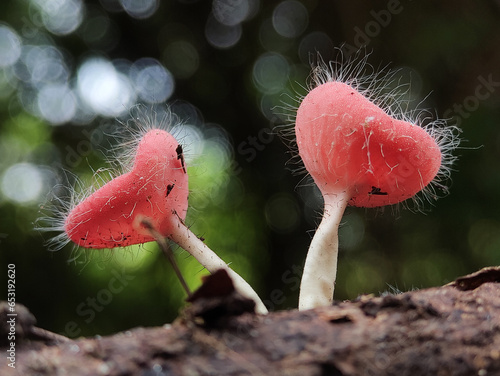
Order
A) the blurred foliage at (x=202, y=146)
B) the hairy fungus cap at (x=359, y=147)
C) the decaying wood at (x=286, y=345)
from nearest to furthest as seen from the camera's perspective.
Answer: the decaying wood at (x=286, y=345)
the hairy fungus cap at (x=359, y=147)
the blurred foliage at (x=202, y=146)

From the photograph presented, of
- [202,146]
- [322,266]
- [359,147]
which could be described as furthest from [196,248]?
[202,146]

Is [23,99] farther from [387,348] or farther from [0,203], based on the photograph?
[387,348]

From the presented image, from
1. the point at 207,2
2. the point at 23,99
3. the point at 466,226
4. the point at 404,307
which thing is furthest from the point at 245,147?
the point at 404,307

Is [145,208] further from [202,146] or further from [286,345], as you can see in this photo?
[202,146]

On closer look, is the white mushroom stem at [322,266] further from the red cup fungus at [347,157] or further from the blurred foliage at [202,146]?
the blurred foliage at [202,146]

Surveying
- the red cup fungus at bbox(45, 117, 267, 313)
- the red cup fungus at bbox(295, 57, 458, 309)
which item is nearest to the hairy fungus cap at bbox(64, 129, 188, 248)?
the red cup fungus at bbox(45, 117, 267, 313)

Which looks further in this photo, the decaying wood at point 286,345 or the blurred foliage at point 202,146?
the blurred foliage at point 202,146

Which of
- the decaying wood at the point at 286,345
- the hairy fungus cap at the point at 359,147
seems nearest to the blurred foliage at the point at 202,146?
the hairy fungus cap at the point at 359,147

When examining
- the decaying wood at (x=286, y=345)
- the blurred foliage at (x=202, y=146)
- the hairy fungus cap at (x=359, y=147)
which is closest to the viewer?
the decaying wood at (x=286, y=345)
